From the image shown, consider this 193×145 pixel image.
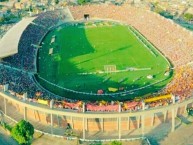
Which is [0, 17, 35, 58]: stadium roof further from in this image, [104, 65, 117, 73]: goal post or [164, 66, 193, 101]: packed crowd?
[164, 66, 193, 101]: packed crowd

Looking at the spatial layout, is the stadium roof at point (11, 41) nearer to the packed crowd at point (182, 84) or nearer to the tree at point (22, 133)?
the tree at point (22, 133)

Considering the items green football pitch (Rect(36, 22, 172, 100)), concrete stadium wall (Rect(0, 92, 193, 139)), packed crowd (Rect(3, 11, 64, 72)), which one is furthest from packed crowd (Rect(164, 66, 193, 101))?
packed crowd (Rect(3, 11, 64, 72))

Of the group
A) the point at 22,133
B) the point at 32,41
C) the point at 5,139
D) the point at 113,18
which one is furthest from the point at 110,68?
the point at 113,18

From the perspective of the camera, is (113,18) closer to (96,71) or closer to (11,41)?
(11,41)

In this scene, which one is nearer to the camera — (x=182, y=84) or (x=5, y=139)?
(x=5, y=139)

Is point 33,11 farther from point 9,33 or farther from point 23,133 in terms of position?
point 23,133

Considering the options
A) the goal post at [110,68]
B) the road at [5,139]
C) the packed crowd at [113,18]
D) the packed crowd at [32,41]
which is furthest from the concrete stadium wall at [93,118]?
the goal post at [110,68]
